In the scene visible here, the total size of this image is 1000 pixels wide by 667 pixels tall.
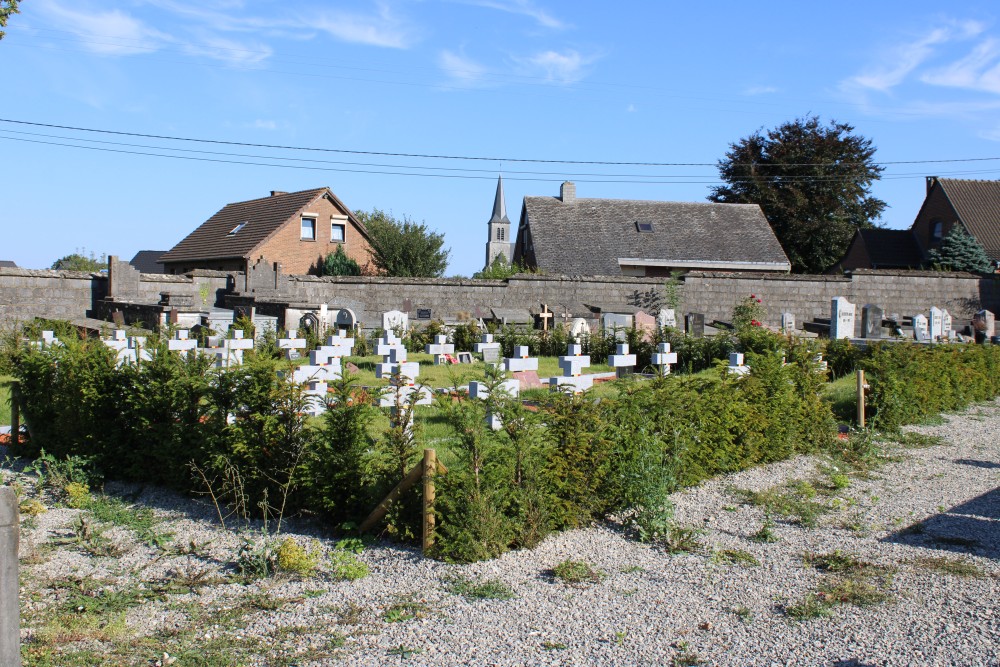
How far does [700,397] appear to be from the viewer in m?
7.15

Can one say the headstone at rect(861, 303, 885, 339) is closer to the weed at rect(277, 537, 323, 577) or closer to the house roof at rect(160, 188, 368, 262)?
the weed at rect(277, 537, 323, 577)

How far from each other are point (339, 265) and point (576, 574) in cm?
3085

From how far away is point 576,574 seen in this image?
16.6ft

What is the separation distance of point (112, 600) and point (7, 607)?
166 cm

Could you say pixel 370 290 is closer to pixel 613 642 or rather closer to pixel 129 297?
pixel 129 297

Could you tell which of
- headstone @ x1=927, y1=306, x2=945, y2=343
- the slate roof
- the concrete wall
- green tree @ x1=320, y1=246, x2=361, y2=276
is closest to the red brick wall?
green tree @ x1=320, y1=246, x2=361, y2=276

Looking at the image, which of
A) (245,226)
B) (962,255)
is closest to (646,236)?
(962,255)

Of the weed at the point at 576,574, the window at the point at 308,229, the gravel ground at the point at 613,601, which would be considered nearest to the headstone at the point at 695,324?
the gravel ground at the point at 613,601

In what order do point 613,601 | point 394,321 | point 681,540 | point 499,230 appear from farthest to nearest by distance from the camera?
point 499,230, point 394,321, point 681,540, point 613,601

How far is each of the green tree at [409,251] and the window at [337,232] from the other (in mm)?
2157

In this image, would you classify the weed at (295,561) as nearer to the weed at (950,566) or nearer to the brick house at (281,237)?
the weed at (950,566)

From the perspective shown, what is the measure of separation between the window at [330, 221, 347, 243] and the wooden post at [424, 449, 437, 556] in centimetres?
3391

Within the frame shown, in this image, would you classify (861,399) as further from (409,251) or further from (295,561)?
(409,251)

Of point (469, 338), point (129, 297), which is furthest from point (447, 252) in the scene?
point (469, 338)
